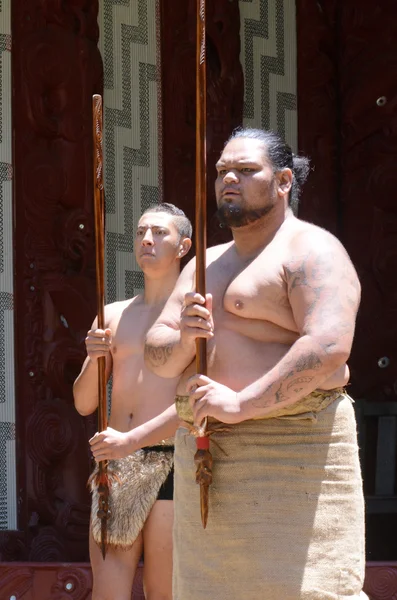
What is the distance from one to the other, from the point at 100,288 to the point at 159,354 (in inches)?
28.2

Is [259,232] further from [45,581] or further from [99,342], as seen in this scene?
[45,581]

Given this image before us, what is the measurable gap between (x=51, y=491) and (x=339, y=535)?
2.79m

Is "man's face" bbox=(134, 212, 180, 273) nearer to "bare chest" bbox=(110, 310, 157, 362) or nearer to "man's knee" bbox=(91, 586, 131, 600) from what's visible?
"bare chest" bbox=(110, 310, 157, 362)

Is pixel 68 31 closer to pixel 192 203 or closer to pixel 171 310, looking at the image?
pixel 192 203

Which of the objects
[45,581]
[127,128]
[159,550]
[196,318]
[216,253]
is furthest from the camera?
[127,128]

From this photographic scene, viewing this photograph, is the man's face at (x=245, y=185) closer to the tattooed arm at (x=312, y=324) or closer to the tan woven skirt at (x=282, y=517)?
the tattooed arm at (x=312, y=324)

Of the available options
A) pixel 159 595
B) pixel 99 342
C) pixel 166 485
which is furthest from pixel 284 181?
pixel 159 595

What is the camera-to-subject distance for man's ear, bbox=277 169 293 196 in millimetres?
4227

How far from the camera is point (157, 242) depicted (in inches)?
209

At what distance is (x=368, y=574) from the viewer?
5.88m

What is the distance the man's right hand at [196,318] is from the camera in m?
3.97

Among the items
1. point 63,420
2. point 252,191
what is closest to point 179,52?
point 63,420

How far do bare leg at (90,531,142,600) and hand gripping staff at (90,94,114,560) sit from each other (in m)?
0.04

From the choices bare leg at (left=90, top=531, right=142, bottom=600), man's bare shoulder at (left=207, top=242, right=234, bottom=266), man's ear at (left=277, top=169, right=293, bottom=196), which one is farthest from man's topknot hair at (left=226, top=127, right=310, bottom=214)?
bare leg at (left=90, top=531, right=142, bottom=600)
